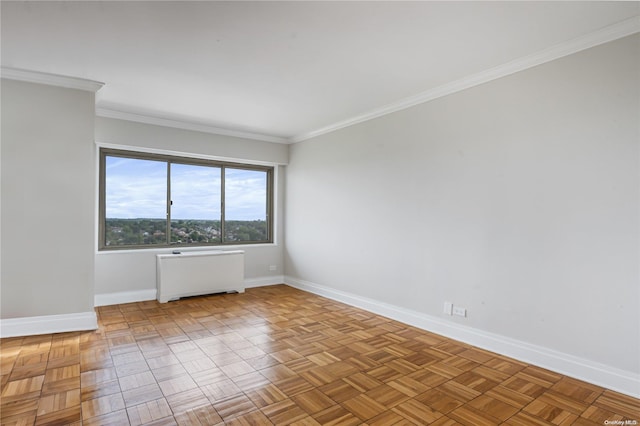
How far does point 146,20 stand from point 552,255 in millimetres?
3450

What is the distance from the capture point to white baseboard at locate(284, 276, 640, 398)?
7.83ft

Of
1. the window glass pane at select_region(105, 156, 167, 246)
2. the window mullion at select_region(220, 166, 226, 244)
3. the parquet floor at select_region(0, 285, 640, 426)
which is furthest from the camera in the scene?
the window mullion at select_region(220, 166, 226, 244)

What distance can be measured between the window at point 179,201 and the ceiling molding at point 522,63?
2.44 m

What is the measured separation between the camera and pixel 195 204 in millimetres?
5359

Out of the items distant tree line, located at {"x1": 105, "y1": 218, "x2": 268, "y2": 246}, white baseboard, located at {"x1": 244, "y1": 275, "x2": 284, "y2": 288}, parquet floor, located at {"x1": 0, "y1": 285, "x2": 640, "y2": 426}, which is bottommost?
parquet floor, located at {"x1": 0, "y1": 285, "x2": 640, "y2": 426}

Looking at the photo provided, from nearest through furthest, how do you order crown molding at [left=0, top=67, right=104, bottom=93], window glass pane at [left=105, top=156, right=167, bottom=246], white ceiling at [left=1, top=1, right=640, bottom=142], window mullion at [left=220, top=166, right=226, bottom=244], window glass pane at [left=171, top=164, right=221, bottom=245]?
white ceiling at [left=1, top=1, right=640, bottom=142] → crown molding at [left=0, top=67, right=104, bottom=93] → window glass pane at [left=105, top=156, right=167, bottom=246] → window glass pane at [left=171, top=164, right=221, bottom=245] → window mullion at [left=220, top=166, right=226, bottom=244]

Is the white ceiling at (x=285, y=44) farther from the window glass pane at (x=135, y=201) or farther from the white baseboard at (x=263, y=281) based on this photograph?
the white baseboard at (x=263, y=281)

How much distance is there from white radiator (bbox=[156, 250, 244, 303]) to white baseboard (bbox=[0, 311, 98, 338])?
3.75 ft

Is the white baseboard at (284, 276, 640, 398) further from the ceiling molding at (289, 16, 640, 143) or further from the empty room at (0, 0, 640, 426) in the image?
the ceiling molding at (289, 16, 640, 143)

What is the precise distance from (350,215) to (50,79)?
3.58 m

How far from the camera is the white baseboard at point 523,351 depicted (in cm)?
239

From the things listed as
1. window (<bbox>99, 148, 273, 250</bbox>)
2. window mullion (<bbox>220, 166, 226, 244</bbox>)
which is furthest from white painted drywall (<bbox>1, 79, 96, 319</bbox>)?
window mullion (<bbox>220, 166, 226, 244</bbox>)

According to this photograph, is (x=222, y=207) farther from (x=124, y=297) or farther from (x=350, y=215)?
(x=350, y=215)

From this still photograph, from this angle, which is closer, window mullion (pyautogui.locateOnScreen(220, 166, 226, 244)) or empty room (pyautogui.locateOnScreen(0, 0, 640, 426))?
empty room (pyautogui.locateOnScreen(0, 0, 640, 426))
